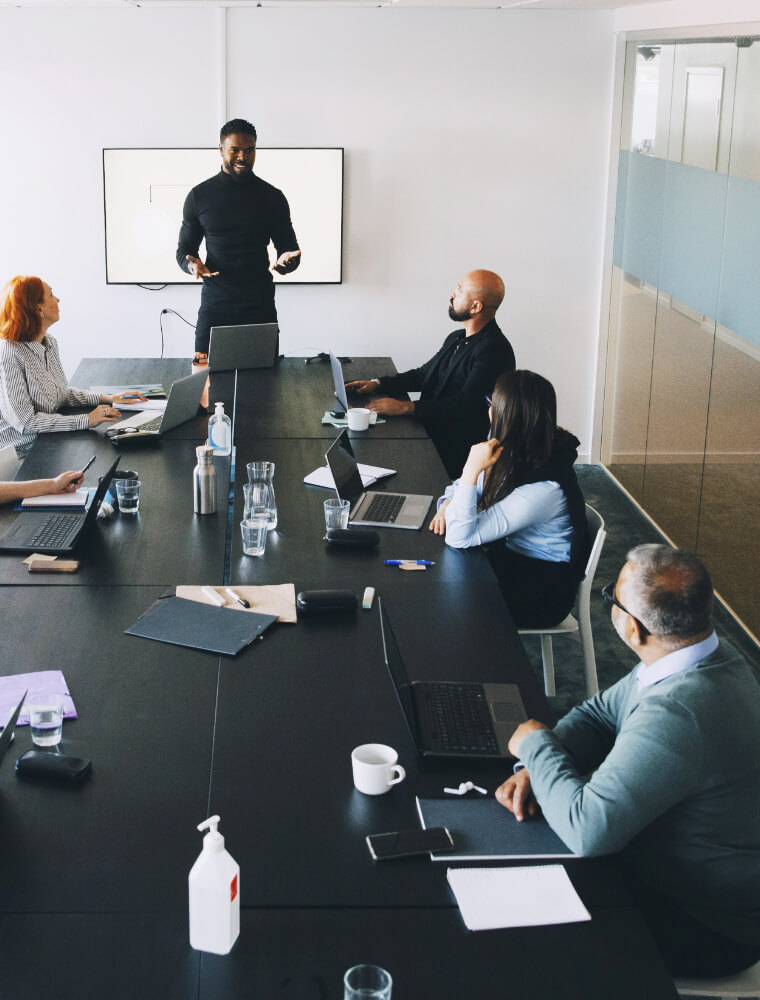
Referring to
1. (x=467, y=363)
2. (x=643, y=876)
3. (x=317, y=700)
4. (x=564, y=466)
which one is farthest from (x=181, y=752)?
(x=467, y=363)

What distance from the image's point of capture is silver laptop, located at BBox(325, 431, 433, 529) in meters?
3.59

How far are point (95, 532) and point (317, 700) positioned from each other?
1.35 m

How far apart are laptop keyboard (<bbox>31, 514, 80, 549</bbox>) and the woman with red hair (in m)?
1.09

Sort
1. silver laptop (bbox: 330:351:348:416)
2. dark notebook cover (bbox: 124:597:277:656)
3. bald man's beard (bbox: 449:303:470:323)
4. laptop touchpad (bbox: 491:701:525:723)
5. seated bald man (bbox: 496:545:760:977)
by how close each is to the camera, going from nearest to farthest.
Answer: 1. seated bald man (bbox: 496:545:760:977)
2. laptop touchpad (bbox: 491:701:525:723)
3. dark notebook cover (bbox: 124:597:277:656)
4. silver laptop (bbox: 330:351:348:416)
5. bald man's beard (bbox: 449:303:470:323)

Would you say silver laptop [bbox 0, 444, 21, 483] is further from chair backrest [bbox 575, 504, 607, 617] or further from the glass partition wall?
the glass partition wall

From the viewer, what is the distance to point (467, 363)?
504cm

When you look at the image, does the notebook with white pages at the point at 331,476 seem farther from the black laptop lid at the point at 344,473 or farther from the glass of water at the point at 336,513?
the glass of water at the point at 336,513

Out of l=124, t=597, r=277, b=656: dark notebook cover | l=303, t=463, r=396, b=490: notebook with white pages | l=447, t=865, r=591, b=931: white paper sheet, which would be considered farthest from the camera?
l=303, t=463, r=396, b=490: notebook with white pages

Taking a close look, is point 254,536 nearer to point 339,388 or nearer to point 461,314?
point 339,388

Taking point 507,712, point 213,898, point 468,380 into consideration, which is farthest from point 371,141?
point 213,898

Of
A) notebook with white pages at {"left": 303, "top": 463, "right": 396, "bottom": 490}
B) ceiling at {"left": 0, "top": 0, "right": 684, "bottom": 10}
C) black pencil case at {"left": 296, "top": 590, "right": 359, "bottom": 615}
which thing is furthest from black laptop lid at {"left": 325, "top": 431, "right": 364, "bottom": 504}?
ceiling at {"left": 0, "top": 0, "right": 684, "bottom": 10}

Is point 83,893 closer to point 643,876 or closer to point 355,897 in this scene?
point 355,897

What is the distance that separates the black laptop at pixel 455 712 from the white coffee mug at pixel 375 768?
11 centimetres

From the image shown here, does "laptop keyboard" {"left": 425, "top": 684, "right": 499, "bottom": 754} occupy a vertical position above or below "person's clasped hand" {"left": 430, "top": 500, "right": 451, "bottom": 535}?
below
